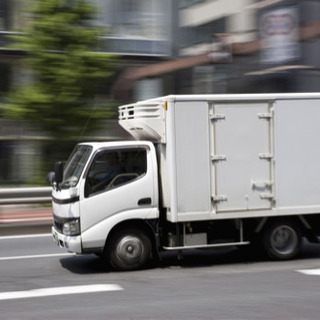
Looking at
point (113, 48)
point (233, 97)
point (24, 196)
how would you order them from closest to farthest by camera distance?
point (233, 97)
point (24, 196)
point (113, 48)

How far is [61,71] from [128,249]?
34.7 feet

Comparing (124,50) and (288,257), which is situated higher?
(124,50)

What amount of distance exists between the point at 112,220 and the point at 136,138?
1706mm

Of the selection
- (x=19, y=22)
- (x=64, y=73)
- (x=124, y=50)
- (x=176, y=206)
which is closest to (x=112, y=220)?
(x=176, y=206)

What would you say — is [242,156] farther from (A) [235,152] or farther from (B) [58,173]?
(B) [58,173]

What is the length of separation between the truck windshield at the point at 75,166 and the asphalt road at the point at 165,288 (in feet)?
4.36

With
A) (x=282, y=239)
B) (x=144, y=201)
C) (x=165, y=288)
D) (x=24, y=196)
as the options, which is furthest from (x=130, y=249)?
(x=24, y=196)

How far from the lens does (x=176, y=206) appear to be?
9.94m

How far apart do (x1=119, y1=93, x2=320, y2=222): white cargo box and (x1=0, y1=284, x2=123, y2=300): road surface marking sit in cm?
151

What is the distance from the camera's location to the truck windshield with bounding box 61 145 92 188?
998 centimetres

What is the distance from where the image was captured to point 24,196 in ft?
49.3

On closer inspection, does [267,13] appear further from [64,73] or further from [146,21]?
[64,73]

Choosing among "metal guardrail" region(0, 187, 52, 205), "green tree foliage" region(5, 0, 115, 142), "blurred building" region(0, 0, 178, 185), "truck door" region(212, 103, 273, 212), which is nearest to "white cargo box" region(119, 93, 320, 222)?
"truck door" region(212, 103, 273, 212)

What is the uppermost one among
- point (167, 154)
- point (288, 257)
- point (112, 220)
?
point (167, 154)
